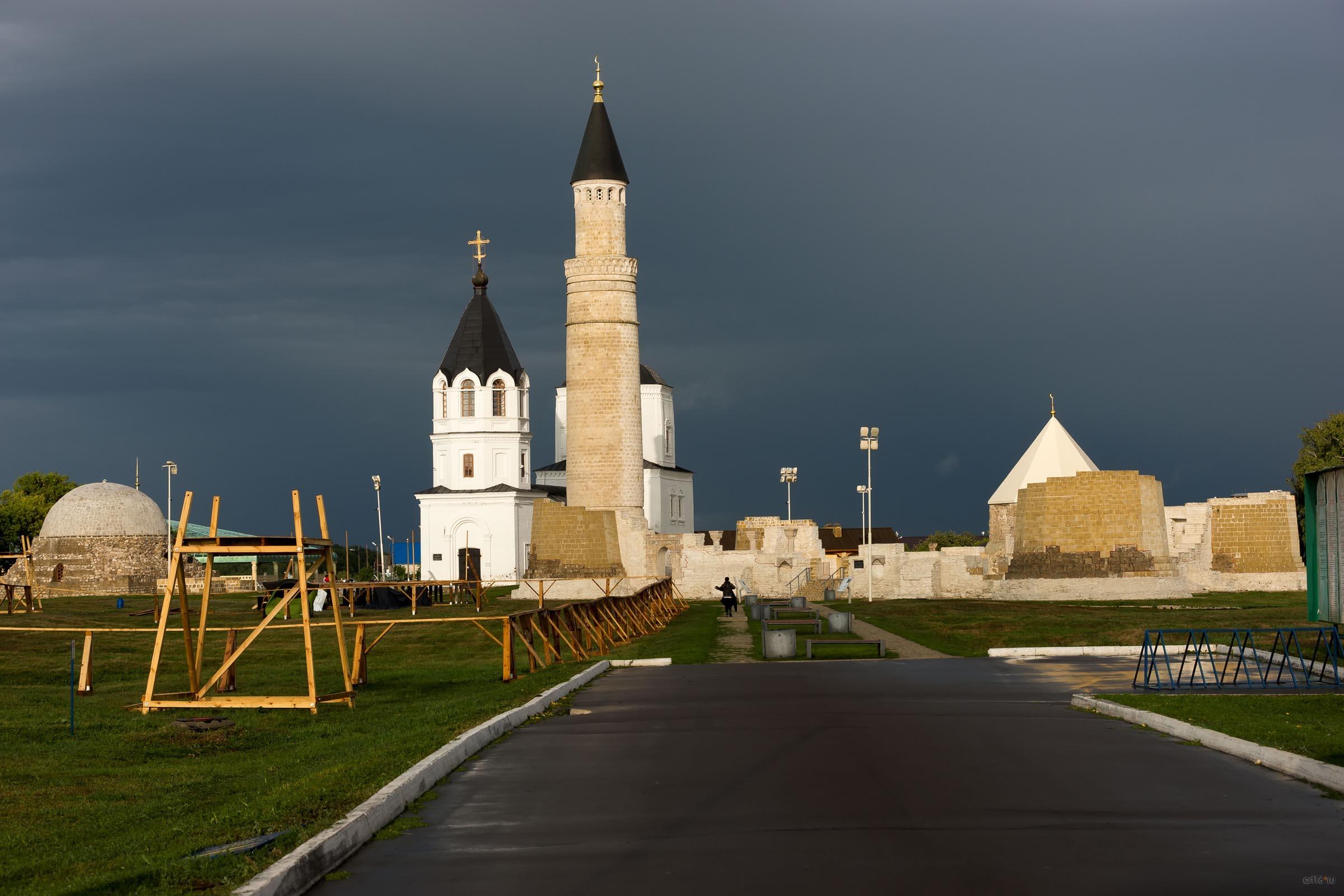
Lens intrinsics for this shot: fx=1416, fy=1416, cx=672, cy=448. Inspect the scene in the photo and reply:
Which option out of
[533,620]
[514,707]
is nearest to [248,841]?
[514,707]

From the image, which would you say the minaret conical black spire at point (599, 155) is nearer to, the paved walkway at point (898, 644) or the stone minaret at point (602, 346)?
the stone minaret at point (602, 346)

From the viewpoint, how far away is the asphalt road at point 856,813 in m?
7.24

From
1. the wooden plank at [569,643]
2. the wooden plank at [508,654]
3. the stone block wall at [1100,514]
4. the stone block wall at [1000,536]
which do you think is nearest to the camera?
the wooden plank at [508,654]

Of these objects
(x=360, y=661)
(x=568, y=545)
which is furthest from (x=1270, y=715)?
(x=568, y=545)

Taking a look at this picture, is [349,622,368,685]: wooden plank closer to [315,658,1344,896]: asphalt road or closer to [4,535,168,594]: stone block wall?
[315,658,1344,896]: asphalt road

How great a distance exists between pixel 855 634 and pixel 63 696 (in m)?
16.6

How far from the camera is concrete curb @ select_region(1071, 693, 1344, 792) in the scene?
1003 centimetres

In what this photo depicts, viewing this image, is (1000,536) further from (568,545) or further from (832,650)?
(832,650)

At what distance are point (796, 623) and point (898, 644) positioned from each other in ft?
30.0

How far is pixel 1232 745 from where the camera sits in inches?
466

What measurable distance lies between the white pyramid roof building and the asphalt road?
182 feet

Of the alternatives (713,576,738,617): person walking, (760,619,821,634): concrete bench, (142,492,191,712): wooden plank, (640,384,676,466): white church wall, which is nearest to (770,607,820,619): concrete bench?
(760,619,821,634): concrete bench

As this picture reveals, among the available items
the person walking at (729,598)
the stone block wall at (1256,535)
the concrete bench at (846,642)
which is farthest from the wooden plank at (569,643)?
the stone block wall at (1256,535)

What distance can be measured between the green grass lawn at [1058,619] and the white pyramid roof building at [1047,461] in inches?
790
